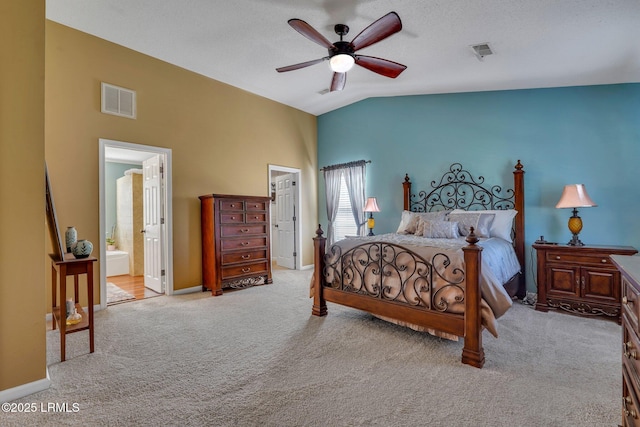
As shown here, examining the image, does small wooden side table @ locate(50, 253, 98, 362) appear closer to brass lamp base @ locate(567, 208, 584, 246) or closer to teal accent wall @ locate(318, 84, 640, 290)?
teal accent wall @ locate(318, 84, 640, 290)

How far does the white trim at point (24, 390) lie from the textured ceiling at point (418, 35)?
131 inches

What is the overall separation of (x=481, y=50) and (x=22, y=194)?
4.34 metres

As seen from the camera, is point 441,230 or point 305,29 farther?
point 441,230

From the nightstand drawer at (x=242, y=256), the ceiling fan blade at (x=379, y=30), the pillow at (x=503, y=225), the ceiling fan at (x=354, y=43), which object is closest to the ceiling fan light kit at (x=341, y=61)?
the ceiling fan at (x=354, y=43)

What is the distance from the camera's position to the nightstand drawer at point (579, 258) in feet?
11.0

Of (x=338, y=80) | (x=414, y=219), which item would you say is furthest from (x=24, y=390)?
(x=414, y=219)

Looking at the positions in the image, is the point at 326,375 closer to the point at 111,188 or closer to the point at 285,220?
the point at 285,220

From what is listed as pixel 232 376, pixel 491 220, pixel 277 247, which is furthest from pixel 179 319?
pixel 491 220

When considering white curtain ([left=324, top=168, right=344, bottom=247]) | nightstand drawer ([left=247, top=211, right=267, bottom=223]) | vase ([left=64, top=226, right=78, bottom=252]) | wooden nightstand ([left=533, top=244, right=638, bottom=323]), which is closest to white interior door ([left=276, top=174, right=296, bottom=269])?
white curtain ([left=324, top=168, right=344, bottom=247])

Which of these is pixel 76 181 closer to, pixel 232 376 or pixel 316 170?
pixel 232 376

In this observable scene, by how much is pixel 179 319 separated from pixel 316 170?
166 inches

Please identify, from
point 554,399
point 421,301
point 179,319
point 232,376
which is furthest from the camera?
point 179,319

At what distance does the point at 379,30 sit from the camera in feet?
8.68

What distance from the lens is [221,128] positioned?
201 inches
